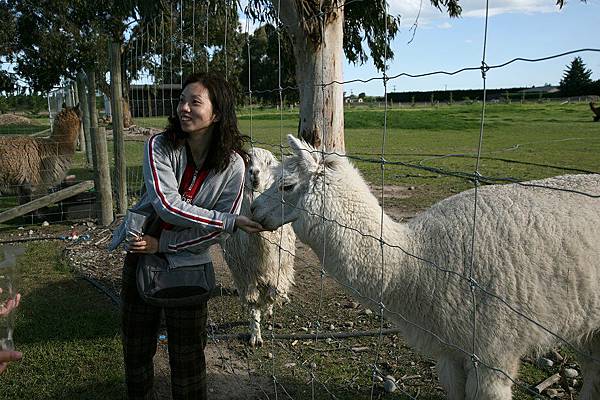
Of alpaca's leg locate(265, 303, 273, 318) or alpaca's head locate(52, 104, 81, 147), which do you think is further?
alpaca's head locate(52, 104, 81, 147)

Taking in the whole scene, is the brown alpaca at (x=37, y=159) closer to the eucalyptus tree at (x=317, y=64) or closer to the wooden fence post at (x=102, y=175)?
the wooden fence post at (x=102, y=175)

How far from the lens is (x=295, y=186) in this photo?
2777 mm

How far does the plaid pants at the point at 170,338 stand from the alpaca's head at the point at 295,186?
23.2 inches

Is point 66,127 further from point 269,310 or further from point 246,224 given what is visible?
point 246,224

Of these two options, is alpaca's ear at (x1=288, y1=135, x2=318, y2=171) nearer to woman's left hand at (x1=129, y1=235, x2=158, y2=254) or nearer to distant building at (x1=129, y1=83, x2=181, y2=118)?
woman's left hand at (x1=129, y1=235, x2=158, y2=254)

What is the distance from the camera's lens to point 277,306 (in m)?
5.00

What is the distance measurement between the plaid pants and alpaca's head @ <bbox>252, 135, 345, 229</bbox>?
1.93 feet

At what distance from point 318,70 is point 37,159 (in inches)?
250

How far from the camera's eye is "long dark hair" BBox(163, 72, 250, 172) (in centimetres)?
260

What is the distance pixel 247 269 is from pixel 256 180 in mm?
776

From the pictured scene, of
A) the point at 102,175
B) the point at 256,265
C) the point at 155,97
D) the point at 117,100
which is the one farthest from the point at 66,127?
the point at 256,265

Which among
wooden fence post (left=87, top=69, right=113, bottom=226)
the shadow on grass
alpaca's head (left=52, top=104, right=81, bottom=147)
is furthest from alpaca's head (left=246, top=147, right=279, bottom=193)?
alpaca's head (left=52, top=104, right=81, bottom=147)

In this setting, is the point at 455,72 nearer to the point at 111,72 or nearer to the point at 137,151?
the point at 111,72

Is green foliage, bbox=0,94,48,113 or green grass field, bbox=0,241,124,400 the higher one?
green foliage, bbox=0,94,48,113
